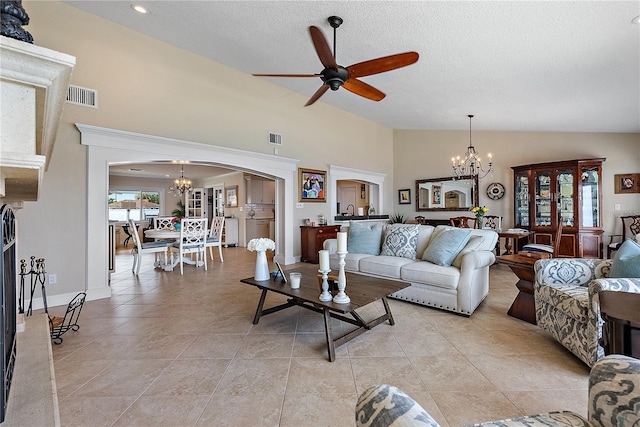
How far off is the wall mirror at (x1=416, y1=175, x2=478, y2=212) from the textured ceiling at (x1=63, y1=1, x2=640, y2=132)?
6.16 ft

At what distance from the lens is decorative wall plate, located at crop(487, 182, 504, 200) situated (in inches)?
245

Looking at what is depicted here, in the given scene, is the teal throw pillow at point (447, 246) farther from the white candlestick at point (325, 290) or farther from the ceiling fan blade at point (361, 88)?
the ceiling fan blade at point (361, 88)

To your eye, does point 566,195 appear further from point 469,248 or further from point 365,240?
point 365,240

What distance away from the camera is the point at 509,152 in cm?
619

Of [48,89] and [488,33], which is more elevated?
[488,33]

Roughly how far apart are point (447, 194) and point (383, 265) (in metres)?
4.36

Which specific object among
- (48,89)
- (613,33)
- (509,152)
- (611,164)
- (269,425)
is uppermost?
(613,33)

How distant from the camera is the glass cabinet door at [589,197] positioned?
17.0 feet

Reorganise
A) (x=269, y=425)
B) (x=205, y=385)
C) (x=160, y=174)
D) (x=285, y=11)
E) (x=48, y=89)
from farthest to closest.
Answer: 1. (x=160, y=174)
2. (x=285, y=11)
3. (x=205, y=385)
4. (x=269, y=425)
5. (x=48, y=89)

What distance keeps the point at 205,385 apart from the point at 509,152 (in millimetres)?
6955

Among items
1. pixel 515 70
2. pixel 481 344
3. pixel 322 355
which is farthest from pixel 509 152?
pixel 322 355

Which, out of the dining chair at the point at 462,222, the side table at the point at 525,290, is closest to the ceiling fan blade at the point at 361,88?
the side table at the point at 525,290

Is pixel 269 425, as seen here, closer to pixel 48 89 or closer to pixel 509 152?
pixel 48 89

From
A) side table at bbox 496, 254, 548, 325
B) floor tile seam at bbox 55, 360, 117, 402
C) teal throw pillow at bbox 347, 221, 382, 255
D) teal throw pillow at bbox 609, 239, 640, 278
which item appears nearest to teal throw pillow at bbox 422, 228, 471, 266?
side table at bbox 496, 254, 548, 325
